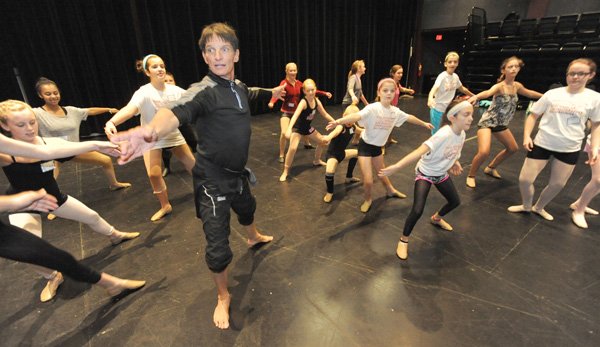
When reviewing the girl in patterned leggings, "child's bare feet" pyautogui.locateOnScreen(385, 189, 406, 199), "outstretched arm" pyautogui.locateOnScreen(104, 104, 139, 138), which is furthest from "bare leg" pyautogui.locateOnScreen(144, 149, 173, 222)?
the girl in patterned leggings

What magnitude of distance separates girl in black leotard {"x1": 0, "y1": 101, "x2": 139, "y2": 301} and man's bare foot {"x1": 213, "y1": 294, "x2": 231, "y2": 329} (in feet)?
3.88

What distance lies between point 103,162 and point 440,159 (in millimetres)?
4355

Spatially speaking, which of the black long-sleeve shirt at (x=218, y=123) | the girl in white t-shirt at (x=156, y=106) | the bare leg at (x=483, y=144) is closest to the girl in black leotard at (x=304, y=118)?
the girl in white t-shirt at (x=156, y=106)

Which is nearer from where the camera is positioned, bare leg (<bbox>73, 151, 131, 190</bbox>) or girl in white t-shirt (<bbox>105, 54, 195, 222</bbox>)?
girl in white t-shirt (<bbox>105, 54, 195, 222</bbox>)

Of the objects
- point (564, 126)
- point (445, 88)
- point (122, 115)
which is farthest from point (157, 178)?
point (445, 88)

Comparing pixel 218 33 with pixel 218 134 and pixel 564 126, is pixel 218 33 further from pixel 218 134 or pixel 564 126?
pixel 564 126

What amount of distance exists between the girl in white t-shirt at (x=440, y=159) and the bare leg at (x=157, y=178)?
261 centimetres

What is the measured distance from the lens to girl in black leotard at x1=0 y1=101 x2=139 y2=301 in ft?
6.57

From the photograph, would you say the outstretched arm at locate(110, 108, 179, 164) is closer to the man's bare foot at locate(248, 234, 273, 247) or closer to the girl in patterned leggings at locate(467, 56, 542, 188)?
the man's bare foot at locate(248, 234, 273, 247)

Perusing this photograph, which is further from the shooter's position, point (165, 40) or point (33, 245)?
point (165, 40)

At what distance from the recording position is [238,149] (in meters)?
1.91

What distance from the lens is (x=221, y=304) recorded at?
214cm

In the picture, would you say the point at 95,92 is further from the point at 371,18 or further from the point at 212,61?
the point at 371,18

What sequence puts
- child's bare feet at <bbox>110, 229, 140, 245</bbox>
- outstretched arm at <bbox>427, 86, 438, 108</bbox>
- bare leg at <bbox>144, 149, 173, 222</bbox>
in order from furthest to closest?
outstretched arm at <bbox>427, 86, 438, 108</bbox>
bare leg at <bbox>144, 149, 173, 222</bbox>
child's bare feet at <bbox>110, 229, 140, 245</bbox>
